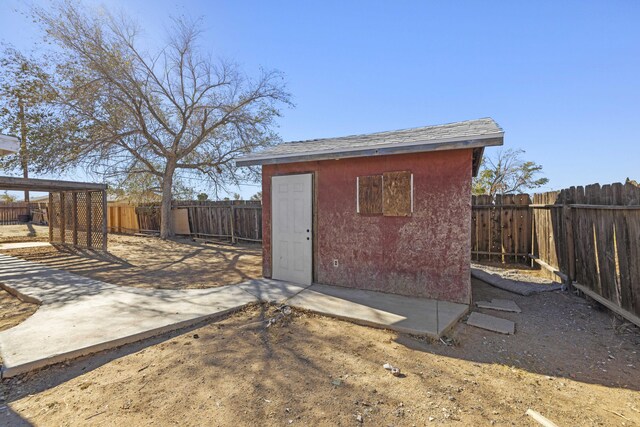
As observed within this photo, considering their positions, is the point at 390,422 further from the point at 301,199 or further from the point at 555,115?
the point at 555,115

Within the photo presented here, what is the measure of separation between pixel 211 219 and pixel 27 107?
729 centimetres

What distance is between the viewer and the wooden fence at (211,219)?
11.8 meters

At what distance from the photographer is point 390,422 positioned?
204 cm

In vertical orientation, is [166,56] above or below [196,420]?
above

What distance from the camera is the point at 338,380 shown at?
255cm

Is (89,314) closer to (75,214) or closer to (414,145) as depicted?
(414,145)

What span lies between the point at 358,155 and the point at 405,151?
76 cm

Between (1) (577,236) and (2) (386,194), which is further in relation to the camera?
(1) (577,236)

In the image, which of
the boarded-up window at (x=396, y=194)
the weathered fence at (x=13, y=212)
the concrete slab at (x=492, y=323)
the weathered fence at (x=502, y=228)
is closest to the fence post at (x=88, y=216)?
the boarded-up window at (x=396, y=194)

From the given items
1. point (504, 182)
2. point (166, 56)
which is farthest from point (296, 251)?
point (504, 182)

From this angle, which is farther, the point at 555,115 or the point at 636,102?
the point at 555,115

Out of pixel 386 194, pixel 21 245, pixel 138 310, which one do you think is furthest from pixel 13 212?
pixel 386 194

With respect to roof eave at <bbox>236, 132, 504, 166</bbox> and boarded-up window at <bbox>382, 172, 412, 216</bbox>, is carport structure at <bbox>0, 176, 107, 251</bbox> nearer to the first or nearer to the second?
roof eave at <bbox>236, 132, 504, 166</bbox>

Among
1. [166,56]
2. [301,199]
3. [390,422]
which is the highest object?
[166,56]
